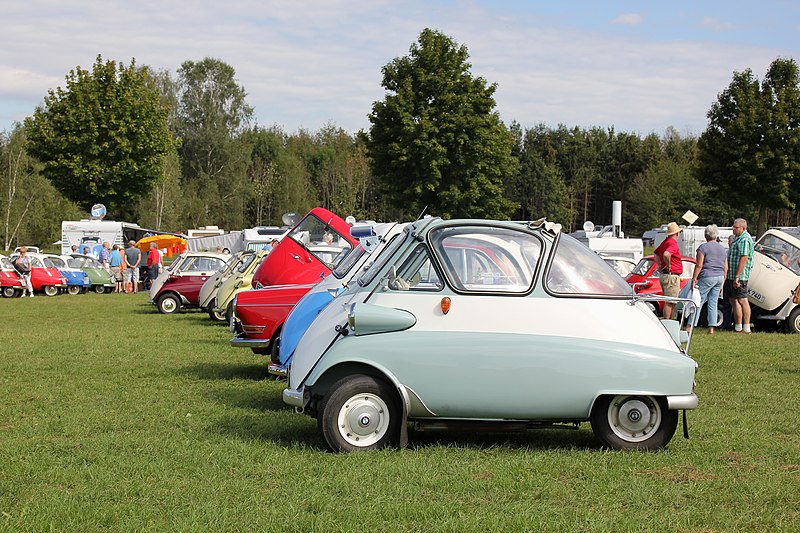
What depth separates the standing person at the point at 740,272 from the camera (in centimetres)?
1817

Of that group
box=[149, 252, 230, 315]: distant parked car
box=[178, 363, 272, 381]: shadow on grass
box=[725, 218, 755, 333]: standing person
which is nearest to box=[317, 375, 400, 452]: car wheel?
box=[178, 363, 272, 381]: shadow on grass

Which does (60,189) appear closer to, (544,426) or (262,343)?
(262,343)

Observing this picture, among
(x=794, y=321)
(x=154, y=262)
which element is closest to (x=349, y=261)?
(x=794, y=321)

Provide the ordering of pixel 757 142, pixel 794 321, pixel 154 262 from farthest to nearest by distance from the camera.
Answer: pixel 757 142
pixel 154 262
pixel 794 321

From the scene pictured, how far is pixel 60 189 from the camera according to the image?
→ 50.5 m

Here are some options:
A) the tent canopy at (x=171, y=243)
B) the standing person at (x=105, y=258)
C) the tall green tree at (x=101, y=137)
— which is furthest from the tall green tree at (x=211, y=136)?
the standing person at (x=105, y=258)

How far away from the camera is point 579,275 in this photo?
25.0 ft

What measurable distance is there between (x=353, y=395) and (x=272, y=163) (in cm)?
8813

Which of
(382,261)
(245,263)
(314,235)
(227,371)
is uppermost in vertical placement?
(314,235)

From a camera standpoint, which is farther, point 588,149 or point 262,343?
point 588,149

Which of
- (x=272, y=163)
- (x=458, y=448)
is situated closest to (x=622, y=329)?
(x=458, y=448)

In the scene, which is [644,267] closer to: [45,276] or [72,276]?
[45,276]

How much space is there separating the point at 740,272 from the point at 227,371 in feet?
32.1

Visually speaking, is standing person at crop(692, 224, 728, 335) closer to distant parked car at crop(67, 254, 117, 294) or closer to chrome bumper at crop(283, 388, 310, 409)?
chrome bumper at crop(283, 388, 310, 409)
